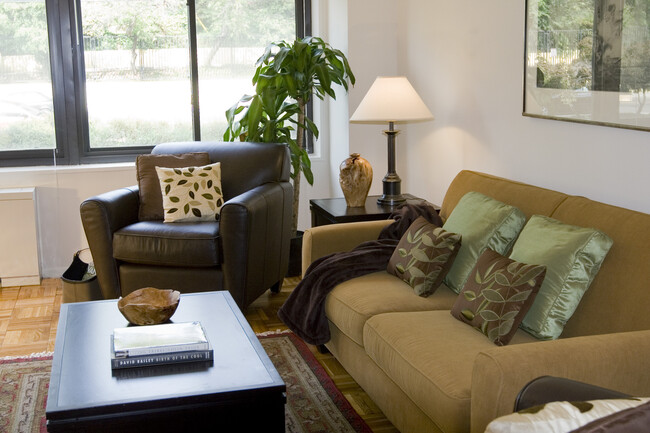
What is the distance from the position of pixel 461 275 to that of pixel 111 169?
2.80 m

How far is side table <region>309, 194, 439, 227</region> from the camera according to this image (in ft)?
13.1

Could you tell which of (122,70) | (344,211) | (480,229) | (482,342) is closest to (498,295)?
(482,342)

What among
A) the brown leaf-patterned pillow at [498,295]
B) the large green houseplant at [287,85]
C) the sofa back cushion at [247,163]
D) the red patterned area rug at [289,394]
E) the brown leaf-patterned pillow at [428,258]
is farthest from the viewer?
the large green houseplant at [287,85]

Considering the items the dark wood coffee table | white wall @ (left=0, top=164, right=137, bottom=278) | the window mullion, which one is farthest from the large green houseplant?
the dark wood coffee table

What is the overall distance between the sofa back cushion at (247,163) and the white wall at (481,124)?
721 mm

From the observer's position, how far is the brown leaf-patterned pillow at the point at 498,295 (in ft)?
7.95

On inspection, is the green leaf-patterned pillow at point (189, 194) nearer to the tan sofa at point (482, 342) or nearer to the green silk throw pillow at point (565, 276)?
the tan sofa at point (482, 342)

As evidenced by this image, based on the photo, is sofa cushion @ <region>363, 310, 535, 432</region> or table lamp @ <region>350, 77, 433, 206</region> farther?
table lamp @ <region>350, 77, 433, 206</region>

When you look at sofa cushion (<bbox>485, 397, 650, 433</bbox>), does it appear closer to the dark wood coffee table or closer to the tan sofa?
the tan sofa

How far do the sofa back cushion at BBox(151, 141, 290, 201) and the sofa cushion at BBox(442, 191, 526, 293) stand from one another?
141 cm

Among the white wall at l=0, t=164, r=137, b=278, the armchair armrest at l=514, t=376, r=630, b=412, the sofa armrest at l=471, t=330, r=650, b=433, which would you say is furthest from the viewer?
the white wall at l=0, t=164, r=137, b=278

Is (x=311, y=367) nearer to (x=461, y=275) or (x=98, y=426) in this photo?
(x=461, y=275)

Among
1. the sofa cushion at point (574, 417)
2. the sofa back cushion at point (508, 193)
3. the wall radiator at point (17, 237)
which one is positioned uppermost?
the sofa back cushion at point (508, 193)

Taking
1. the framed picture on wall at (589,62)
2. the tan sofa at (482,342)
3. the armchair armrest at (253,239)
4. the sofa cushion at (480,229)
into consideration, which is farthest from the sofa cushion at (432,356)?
the armchair armrest at (253,239)
